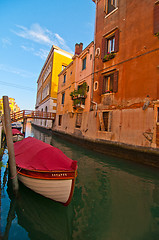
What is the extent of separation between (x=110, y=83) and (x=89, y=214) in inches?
386

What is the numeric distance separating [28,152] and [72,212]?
7.56ft

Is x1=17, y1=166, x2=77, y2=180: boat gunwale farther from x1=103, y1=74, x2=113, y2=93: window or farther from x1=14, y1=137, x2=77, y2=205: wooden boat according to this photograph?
x1=103, y1=74, x2=113, y2=93: window

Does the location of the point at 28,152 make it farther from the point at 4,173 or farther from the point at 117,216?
the point at 117,216

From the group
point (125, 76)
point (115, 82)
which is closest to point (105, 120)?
point (115, 82)

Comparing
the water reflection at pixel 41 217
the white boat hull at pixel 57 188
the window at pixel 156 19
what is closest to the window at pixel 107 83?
the window at pixel 156 19

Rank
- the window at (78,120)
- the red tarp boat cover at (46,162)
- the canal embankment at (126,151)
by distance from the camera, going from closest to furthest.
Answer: the red tarp boat cover at (46,162), the canal embankment at (126,151), the window at (78,120)

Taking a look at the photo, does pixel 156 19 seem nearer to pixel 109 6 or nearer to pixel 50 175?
pixel 109 6

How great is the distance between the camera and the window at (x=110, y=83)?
10203 mm

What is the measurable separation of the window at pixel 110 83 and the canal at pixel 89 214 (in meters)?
7.01

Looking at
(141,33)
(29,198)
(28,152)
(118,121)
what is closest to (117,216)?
(29,198)

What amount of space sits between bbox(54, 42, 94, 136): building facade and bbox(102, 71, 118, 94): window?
1.89 m

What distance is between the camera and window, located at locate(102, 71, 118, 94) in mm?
10203

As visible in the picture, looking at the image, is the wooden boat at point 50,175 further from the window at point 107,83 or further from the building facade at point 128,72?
the window at point 107,83

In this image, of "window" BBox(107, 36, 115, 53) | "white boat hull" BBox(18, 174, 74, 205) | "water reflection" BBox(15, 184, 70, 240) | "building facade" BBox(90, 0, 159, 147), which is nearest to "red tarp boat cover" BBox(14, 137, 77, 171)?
"white boat hull" BBox(18, 174, 74, 205)
